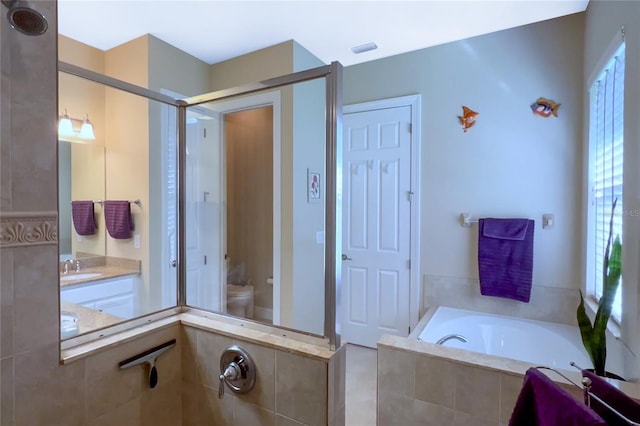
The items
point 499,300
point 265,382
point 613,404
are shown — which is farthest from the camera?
point 499,300

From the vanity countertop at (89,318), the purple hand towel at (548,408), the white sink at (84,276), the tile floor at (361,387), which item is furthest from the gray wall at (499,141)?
the white sink at (84,276)

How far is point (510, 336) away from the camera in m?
2.55

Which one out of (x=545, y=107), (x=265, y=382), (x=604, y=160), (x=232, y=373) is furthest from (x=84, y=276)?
(x=545, y=107)

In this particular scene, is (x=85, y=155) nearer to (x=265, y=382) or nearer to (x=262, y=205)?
(x=262, y=205)

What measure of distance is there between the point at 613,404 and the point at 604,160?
1853mm

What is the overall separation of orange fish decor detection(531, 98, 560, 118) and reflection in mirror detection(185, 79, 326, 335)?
5.68ft

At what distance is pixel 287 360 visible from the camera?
3.76 feet

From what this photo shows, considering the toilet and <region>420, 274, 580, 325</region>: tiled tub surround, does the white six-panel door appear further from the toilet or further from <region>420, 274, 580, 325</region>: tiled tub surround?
the toilet

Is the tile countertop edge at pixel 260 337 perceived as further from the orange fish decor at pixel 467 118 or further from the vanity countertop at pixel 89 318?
the orange fish decor at pixel 467 118

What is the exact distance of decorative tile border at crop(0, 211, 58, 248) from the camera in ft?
3.01

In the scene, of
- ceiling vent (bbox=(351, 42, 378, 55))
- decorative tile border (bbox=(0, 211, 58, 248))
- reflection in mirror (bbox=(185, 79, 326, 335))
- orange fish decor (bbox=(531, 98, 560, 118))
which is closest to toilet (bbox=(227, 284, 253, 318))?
reflection in mirror (bbox=(185, 79, 326, 335))

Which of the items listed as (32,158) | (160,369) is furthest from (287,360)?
(32,158)

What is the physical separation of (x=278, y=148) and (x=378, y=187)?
1052mm

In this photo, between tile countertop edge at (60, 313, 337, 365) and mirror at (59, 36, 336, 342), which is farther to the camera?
mirror at (59, 36, 336, 342)
